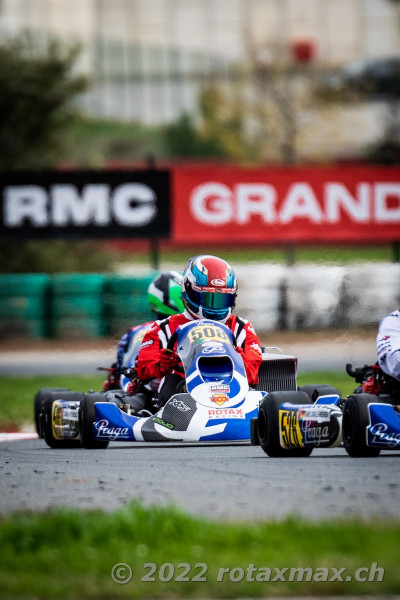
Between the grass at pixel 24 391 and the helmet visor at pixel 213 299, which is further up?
the helmet visor at pixel 213 299

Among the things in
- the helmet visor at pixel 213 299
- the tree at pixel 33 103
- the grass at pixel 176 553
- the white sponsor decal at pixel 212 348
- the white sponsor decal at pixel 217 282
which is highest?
the tree at pixel 33 103

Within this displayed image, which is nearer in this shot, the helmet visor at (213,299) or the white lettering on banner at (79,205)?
the helmet visor at (213,299)

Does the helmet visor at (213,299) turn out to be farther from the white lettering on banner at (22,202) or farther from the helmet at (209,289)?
the white lettering on banner at (22,202)

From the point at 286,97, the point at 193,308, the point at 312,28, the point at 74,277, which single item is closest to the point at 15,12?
the point at 312,28

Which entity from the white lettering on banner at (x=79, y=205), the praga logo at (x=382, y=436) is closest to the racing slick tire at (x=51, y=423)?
the praga logo at (x=382, y=436)

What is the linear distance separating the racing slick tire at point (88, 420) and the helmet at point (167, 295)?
1.95 m

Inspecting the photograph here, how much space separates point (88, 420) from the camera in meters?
8.73

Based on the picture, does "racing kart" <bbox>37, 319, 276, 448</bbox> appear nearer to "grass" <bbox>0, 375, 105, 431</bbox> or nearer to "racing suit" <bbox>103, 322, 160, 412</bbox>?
"racing suit" <bbox>103, 322, 160, 412</bbox>

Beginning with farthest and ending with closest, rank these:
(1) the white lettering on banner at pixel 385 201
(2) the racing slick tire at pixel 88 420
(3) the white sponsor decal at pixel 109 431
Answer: (1) the white lettering on banner at pixel 385 201
(2) the racing slick tire at pixel 88 420
(3) the white sponsor decal at pixel 109 431

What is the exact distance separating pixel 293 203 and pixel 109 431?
1140cm

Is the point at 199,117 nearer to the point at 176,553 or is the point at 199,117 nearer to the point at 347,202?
the point at 347,202

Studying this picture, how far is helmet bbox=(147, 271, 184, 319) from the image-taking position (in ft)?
35.2

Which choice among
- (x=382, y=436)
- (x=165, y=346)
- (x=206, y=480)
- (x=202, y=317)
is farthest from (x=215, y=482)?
(x=202, y=317)

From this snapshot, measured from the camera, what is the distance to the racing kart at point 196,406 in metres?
8.33
